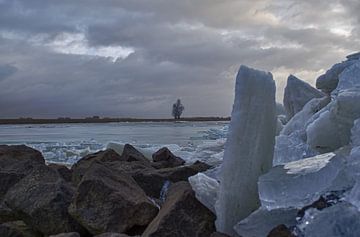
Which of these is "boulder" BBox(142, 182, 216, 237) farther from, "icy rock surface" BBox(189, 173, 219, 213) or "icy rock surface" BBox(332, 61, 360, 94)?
"icy rock surface" BBox(332, 61, 360, 94)

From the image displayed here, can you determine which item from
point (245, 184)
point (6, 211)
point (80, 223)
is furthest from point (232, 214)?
point (6, 211)

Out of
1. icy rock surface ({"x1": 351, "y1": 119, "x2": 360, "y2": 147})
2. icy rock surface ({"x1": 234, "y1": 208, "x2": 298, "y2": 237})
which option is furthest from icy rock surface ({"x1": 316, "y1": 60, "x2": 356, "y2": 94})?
icy rock surface ({"x1": 234, "y1": 208, "x2": 298, "y2": 237})

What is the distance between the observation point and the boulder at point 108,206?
2.91m

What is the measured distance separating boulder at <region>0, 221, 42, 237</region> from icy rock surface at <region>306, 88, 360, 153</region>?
6.01 ft

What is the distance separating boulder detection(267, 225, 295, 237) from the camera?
2166 mm

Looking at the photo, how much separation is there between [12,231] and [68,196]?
0.40 metres

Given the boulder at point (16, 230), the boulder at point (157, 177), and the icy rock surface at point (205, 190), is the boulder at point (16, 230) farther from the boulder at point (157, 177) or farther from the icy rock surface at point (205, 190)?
the icy rock surface at point (205, 190)

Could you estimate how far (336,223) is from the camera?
2100 millimetres

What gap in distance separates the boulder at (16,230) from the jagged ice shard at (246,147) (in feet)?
4.35

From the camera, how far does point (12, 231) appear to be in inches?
124

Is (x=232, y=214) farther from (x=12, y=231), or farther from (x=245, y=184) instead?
(x=12, y=231)

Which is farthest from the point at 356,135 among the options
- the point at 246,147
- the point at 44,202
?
the point at 44,202

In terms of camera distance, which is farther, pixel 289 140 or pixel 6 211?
pixel 6 211

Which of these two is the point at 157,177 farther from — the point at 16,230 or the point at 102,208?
the point at 16,230
